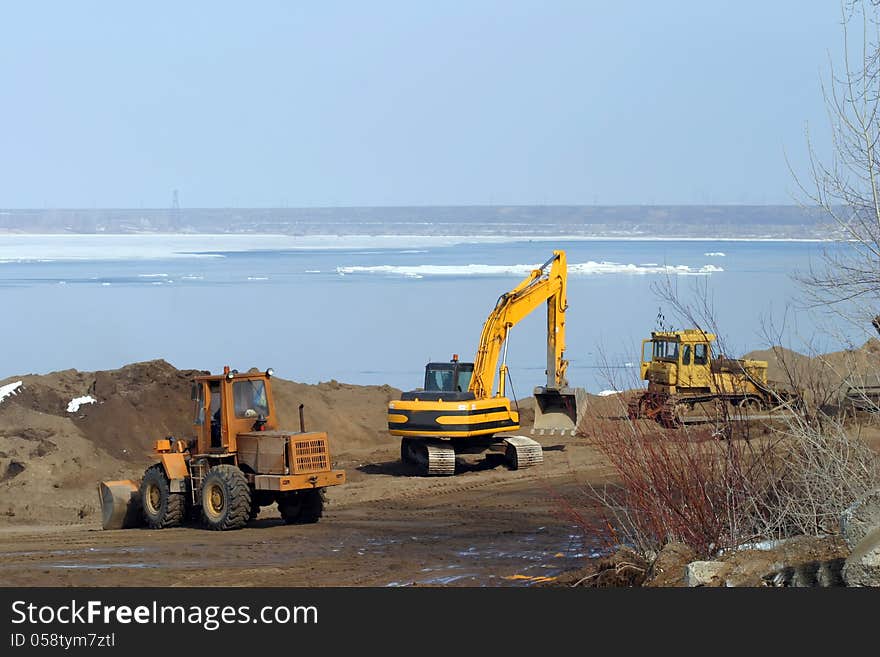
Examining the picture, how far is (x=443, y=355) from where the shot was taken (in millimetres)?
38562

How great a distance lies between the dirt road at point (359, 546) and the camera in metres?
13.1

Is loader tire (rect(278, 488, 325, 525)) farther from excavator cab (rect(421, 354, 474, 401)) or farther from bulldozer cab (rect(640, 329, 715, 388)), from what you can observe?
bulldozer cab (rect(640, 329, 715, 388))

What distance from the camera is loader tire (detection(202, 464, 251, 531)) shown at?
1612 cm

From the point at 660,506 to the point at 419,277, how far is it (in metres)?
58.8

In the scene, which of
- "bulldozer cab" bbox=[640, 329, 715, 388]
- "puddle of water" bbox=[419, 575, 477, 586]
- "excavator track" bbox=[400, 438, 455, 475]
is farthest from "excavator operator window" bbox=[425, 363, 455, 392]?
"puddle of water" bbox=[419, 575, 477, 586]

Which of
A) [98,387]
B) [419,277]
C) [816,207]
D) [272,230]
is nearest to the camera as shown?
[816,207]

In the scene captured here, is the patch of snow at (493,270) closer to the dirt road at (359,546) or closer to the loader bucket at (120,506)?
the dirt road at (359,546)

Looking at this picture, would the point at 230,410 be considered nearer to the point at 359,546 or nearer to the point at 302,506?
the point at 302,506

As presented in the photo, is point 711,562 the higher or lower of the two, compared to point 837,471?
lower

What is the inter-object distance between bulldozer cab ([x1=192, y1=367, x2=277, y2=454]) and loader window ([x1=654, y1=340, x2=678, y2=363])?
12.2 meters

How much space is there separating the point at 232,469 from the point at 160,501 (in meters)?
1.60


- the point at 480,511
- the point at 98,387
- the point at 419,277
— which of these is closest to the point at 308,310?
the point at 419,277

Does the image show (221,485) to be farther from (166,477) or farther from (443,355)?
(443,355)

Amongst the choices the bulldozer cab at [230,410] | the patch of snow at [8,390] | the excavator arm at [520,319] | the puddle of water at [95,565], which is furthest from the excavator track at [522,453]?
the patch of snow at [8,390]
